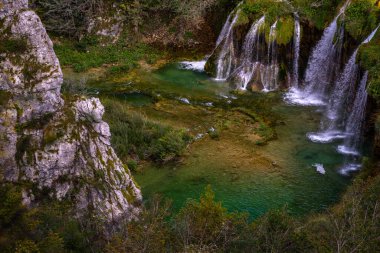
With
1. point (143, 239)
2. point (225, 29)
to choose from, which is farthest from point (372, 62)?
point (143, 239)

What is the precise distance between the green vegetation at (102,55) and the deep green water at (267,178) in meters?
11.2

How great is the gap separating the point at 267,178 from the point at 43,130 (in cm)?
846

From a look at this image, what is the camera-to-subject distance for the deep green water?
1408 centimetres

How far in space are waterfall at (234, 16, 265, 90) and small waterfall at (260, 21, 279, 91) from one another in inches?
25.7

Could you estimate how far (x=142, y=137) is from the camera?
1709 centimetres

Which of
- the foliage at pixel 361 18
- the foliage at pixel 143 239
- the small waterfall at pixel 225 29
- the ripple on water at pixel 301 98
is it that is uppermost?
the foliage at pixel 361 18

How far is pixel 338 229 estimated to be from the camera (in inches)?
325

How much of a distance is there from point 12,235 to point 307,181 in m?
10.7

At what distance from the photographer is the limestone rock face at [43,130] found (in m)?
10.1

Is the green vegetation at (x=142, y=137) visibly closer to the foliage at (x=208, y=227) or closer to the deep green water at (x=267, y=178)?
the deep green water at (x=267, y=178)

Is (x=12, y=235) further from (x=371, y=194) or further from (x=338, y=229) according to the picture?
(x=371, y=194)

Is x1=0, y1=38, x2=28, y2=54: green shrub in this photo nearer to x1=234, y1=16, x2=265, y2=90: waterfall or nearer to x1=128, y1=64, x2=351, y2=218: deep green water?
x1=128, y1=64, x2=351, y2=218: deep green water

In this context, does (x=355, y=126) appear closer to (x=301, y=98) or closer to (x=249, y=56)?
(x=301, y=98)

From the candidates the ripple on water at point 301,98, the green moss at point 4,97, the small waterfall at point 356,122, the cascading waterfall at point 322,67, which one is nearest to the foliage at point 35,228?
the green moss at point 4,97
